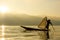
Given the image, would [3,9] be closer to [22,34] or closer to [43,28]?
[22,34]

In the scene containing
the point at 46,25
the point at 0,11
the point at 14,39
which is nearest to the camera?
the point at 14,39

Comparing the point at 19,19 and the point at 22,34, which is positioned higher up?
the point at 19,19

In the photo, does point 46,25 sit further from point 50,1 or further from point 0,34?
point 0,34

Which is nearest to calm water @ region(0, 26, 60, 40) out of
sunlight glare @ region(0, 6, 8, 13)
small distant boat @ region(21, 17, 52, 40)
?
small distant boat @ region(21, 17, 52, 40)

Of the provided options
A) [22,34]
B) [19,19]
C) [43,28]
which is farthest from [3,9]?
[43,28]

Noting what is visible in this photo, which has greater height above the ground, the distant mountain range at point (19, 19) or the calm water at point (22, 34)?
the distant mountain range at point (19, 19)

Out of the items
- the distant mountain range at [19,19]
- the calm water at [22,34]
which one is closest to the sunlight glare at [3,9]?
the distant mountain range at [19,19]

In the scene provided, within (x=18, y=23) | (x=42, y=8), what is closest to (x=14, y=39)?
(x=18, y=23)

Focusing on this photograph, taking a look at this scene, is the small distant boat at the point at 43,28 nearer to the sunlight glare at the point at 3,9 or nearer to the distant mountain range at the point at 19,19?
the distant mountain range at the point at 19,19

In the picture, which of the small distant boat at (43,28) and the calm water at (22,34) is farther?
the small distant boat at (43,28)

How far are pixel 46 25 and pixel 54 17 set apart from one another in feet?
0.72

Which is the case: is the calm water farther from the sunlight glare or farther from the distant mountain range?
the sunlight glare

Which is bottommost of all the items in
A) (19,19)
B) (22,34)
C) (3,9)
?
(22,34)

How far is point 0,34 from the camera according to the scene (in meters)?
2.88
